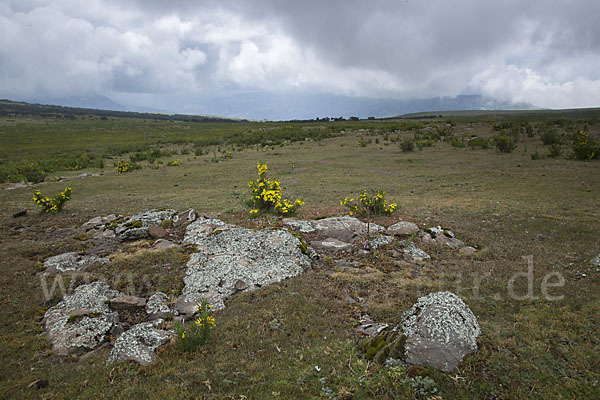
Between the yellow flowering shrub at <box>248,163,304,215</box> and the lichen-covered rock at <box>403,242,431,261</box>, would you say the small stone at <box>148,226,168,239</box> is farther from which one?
the lichen-covered rock at <box>403,242,431,261</box>

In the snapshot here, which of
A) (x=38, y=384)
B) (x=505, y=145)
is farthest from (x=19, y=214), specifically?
(x=505, y=145)

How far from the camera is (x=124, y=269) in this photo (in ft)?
23.2

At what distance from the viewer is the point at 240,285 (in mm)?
6301

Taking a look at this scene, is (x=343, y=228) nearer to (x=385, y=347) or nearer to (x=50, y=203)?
(x=385, y=347)

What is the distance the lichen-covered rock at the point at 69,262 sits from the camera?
7.20 meters

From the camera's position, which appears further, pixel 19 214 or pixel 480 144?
pixel 480 144

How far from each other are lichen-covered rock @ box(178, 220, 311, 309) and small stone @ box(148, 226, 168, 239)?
0.72m

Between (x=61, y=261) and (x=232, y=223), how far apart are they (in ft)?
14.5

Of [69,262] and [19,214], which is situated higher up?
[19,214]

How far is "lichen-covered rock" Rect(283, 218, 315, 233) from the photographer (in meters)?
9.02

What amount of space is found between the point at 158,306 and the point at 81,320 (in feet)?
4.05

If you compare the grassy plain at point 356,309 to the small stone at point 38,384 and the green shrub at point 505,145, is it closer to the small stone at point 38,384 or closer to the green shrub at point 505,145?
the small stone at point 38,384

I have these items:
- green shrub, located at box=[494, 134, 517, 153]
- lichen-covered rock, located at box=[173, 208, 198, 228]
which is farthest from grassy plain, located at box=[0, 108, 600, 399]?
green shrub, located at box=[494, 134, 517, 153]

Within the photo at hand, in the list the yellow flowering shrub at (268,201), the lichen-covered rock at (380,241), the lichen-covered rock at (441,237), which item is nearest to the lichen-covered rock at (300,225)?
the yellow flowering shrub at (268,201)
